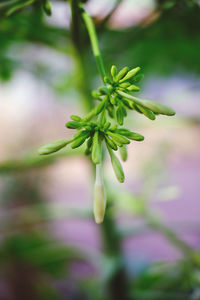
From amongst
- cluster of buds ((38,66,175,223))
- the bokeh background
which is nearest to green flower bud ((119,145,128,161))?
cluster of buds ((38,66,175,223))

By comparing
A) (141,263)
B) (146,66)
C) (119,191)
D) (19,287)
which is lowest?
(19,287)

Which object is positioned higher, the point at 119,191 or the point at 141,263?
the point at 119,191

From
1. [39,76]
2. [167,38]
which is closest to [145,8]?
[167,38]

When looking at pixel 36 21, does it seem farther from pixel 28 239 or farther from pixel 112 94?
pixel 28 239

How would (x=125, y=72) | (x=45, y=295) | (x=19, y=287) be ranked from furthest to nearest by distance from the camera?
(x=19, y=287) → (x=45, y=295) → (x=125, y=72)

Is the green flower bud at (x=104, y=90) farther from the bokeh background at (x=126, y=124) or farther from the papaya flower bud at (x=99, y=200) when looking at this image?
the bokeh background at (x=126, y=124)

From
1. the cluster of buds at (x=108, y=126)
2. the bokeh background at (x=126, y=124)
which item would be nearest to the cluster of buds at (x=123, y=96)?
the cluster of buds at (x=108, y=126)
